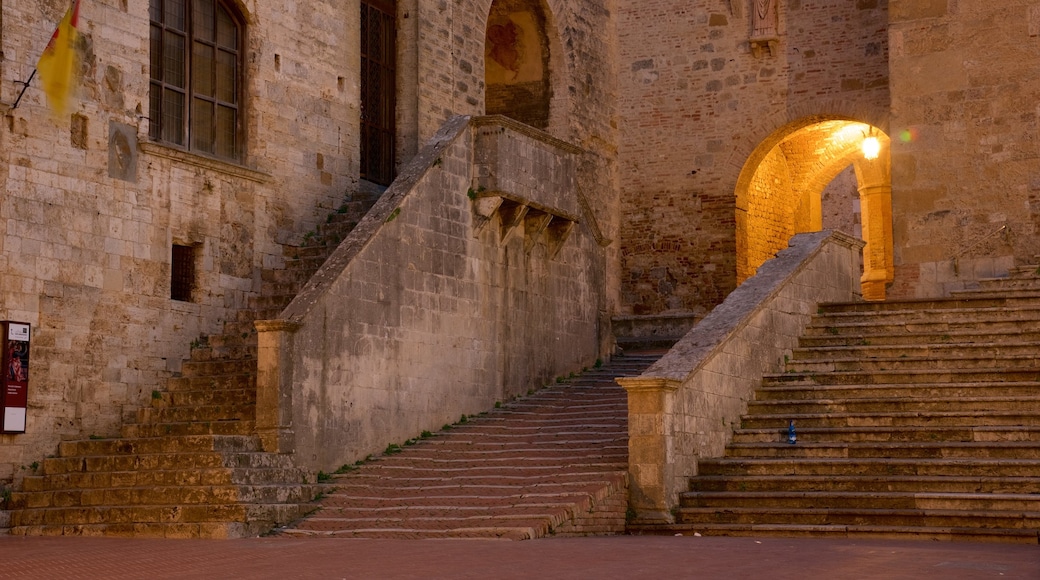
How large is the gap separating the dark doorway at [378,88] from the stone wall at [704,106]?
636 centimetres

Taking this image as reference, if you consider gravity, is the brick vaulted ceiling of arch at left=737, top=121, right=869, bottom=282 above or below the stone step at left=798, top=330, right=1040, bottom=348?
above

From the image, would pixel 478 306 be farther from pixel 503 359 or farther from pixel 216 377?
pixel 216 377

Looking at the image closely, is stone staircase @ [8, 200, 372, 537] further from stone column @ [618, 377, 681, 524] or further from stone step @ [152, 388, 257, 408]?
stone column @ [618, 377, 681, 524]

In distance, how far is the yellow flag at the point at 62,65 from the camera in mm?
14039

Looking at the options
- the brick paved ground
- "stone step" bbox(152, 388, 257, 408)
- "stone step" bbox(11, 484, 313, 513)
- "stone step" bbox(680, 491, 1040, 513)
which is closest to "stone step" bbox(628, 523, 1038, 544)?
"stone step" bbox(680, 491, 1040, 513)

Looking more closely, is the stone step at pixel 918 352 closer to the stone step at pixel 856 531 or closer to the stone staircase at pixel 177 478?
the stone step at pixel 856 531

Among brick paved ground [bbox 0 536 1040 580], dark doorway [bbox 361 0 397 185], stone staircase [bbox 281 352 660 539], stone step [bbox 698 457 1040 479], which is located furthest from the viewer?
Answer: dark doorway [bbox 361 0 397 185]

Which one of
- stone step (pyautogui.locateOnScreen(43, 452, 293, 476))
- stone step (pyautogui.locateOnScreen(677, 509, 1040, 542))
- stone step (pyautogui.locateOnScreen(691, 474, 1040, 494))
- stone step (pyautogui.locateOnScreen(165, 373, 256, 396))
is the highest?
stone step (pyautogui.locateOnScreen(165, 373, 256, 396))

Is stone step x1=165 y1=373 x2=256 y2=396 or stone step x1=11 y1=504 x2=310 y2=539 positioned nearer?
stone step x1=11 y1=504 x2=310 y2=539

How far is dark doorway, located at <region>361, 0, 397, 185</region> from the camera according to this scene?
19.2 metres

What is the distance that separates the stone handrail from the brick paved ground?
1118 millimetres

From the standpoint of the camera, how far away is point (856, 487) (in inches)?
502

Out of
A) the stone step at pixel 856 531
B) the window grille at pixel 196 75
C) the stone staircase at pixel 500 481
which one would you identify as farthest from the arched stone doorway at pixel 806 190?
the stone step at pixel 856 531

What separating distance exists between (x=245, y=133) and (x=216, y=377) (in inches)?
123
